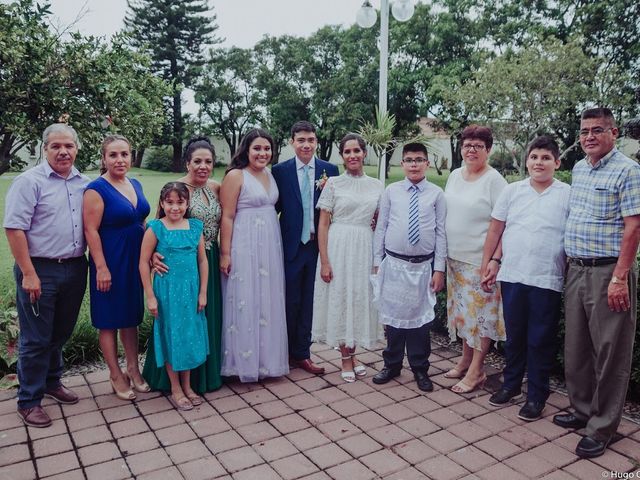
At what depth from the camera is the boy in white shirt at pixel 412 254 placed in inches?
150

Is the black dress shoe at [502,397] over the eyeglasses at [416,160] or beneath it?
beneath

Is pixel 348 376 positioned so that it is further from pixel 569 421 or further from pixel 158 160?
pixel 158 160

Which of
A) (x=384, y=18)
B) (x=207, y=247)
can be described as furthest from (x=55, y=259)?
(x=384, y=18)

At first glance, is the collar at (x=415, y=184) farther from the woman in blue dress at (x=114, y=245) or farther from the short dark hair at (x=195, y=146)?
the woman in blue dress at (x=114, y=245)

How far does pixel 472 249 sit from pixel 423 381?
1027mm

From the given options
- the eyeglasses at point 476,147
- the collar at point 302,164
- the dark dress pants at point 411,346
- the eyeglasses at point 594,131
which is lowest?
the dark dress pants at point 411,346

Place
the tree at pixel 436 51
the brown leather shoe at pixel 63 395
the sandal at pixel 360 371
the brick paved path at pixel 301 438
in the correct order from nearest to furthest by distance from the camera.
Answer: the brick paved path at pixel 301 438
the brown leather shoe at pixel 63 395
the sandal at pixel 360 371
the tree at pixel 436 51

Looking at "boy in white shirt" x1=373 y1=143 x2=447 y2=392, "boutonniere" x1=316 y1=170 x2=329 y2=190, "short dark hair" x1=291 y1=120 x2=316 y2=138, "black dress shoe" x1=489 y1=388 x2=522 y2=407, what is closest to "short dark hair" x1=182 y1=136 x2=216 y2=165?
"short dark hair" x1=291 y1=120 x2=316 y2=138

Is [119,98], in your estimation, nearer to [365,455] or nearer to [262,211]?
[262,211]

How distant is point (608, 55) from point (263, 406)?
22030 mm

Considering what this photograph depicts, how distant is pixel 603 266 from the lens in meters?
3.03

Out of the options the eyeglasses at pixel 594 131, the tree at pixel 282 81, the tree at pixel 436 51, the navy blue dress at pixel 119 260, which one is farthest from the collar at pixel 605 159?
the tree at pixel 282 81

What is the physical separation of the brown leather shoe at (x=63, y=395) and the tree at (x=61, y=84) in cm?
191

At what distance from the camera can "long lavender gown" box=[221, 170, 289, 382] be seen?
3891mm
